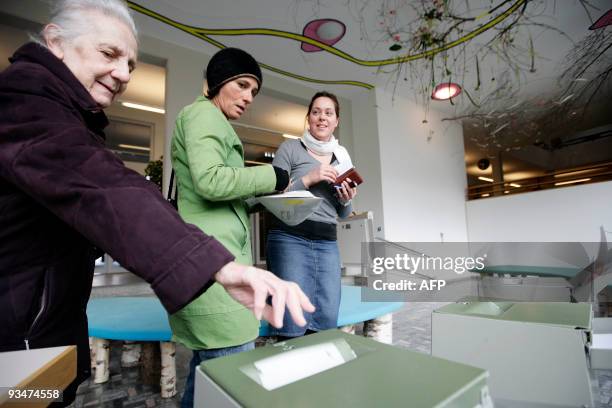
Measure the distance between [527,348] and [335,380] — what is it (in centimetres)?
48

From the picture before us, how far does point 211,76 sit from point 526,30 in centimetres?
473

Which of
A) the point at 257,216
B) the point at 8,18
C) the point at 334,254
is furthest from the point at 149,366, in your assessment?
the point at 257,216

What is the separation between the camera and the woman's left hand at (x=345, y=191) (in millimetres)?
1287

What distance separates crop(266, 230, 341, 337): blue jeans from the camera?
1203 millimetres

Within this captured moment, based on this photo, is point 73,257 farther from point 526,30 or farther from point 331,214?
point 526,30

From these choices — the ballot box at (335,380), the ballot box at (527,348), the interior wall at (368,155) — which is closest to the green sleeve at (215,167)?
the ballot box at (335,380)

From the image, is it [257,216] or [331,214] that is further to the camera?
[257,216]

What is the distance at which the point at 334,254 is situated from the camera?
51.9 inches

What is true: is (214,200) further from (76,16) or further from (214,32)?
(214,32)

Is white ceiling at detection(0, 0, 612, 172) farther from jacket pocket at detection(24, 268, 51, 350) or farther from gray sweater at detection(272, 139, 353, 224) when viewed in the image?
jacket pocket at detection(24, 268, 51, 350)

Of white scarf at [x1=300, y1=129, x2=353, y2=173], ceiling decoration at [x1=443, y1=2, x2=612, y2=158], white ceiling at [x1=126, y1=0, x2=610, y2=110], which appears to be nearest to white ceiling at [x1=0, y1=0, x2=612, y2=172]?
white ceiling at [x1=126, y1=0, x2=610, y2=110]

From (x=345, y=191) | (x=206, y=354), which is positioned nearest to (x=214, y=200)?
(x=206, y=354)

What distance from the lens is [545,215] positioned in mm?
5918

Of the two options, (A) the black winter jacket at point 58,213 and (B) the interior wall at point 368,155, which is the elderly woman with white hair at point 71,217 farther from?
(B) the interior wall at point 368,155
